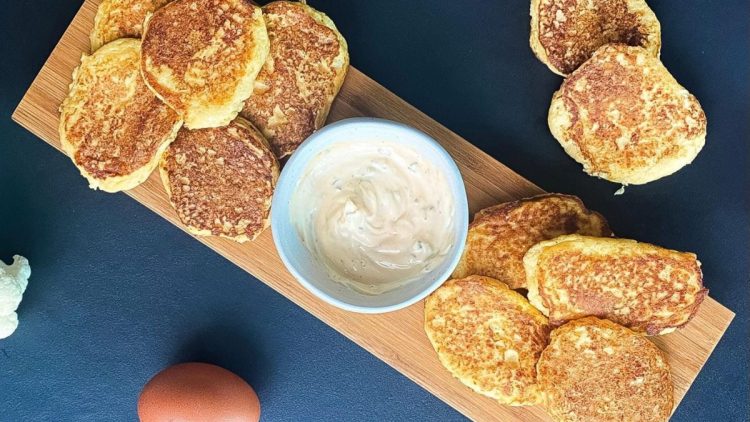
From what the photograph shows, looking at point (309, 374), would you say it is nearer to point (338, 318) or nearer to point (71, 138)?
point (338, 318)

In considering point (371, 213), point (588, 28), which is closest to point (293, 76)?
point (371, 213)

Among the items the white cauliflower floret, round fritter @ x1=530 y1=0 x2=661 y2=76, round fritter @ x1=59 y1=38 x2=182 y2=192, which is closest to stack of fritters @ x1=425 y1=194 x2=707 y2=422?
round fritter @ x1=530 y1=0 x2=661 y2=76

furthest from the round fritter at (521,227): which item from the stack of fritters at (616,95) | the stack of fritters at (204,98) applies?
the stack of fritters at (204,98)

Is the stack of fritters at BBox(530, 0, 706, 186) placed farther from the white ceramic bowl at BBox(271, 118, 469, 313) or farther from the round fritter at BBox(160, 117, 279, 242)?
the round fritter at BBox(160, 117, 279, 242)

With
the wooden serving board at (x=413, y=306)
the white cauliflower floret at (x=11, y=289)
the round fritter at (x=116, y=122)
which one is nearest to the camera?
the round fritter at (x=116, y=122)

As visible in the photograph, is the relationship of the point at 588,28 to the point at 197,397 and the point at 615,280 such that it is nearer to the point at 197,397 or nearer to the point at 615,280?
the point at 615,280

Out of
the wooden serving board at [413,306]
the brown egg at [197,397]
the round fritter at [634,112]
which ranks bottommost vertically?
the brown egg at [197,397]

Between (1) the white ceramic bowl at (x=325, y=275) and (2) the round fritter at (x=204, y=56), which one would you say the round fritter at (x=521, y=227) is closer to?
(1) the white ceramic bowl at (x=325, y=275)
